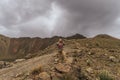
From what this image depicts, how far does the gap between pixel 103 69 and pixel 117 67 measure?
7.73ft

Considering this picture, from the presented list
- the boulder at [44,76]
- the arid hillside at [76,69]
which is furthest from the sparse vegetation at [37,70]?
the boulder at [44,76]

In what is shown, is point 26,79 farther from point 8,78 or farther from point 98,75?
point 98,75

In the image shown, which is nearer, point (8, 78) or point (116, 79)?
point (116, 79)

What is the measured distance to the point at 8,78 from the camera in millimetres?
35969

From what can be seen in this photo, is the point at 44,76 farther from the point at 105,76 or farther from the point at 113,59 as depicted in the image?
the point at 113,59

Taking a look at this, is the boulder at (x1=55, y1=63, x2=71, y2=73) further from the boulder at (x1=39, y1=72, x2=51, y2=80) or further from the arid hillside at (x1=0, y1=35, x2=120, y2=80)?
the boulder at (x1=39, y1=72, x2=51, y2=80)

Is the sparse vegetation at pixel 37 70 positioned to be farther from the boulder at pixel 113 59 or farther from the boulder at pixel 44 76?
the boulder at pixel 113 59

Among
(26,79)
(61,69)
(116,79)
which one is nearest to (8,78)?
(26,79)

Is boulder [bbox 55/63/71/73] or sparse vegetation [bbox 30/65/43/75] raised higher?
boulder [bbox 55/63/71/73]

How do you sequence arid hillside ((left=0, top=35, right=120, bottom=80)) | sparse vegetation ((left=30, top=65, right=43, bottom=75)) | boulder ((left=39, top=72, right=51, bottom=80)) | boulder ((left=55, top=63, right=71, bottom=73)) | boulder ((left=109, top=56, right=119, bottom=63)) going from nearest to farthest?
1. boulder ((left=39, top=72, right=51, bottom=80))
2. arid hillside ((left=0, top=35, right=120, bottom=80))
3. sparse vegetation ((left=30, top=65, right=43, bottom=75))
4. boulder ((left=55, top=63, right=71, bottom=73))
5. boulder ((left=109, top=56, right=119, bottom=63))

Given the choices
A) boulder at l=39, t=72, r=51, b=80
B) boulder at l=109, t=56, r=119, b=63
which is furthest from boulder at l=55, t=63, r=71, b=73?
boulder at l=109, t=56, r=119, b=63

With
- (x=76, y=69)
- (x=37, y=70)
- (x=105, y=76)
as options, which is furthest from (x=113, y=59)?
(x=37, y=70)

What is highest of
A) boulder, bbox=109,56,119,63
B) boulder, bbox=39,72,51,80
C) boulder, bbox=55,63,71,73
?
boulder, bbox=109,56,119,63

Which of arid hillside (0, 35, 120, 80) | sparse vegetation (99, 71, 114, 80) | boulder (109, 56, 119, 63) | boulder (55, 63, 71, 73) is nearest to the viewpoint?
sparse vegetation (99, 71, 114, 80)
